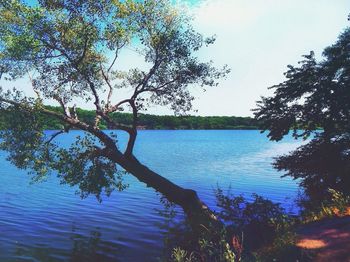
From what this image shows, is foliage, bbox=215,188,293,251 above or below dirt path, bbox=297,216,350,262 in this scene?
below

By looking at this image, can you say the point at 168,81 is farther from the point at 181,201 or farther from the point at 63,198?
the point at 63,198

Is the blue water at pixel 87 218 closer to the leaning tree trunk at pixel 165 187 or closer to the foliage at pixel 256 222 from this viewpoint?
the leaning tree trunk at pixel 165 187

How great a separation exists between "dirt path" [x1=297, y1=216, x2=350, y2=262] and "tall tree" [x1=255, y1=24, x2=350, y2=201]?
20.2ft

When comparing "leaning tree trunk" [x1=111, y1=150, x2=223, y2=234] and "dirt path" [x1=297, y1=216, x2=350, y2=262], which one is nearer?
"dirt path" [x1=297, y1=216, x2=350, y2=262]

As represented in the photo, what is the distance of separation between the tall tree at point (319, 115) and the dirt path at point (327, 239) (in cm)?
617

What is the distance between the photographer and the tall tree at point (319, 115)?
21.6 meters

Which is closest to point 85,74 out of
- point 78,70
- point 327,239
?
point 78,70

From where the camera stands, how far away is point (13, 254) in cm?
2067

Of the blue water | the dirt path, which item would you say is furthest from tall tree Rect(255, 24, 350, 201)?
the dirt path

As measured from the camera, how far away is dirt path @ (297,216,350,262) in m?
11.8

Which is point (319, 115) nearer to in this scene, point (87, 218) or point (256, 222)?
point (256, 222)

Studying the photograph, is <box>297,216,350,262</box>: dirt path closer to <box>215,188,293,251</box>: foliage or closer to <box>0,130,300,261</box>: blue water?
<box>215,188,293,251</box>: foliage

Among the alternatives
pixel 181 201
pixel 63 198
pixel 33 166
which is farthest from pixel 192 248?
pixel 63 198

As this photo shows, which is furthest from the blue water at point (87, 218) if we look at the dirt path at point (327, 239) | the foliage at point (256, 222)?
the dirt path at point (327, 239)
